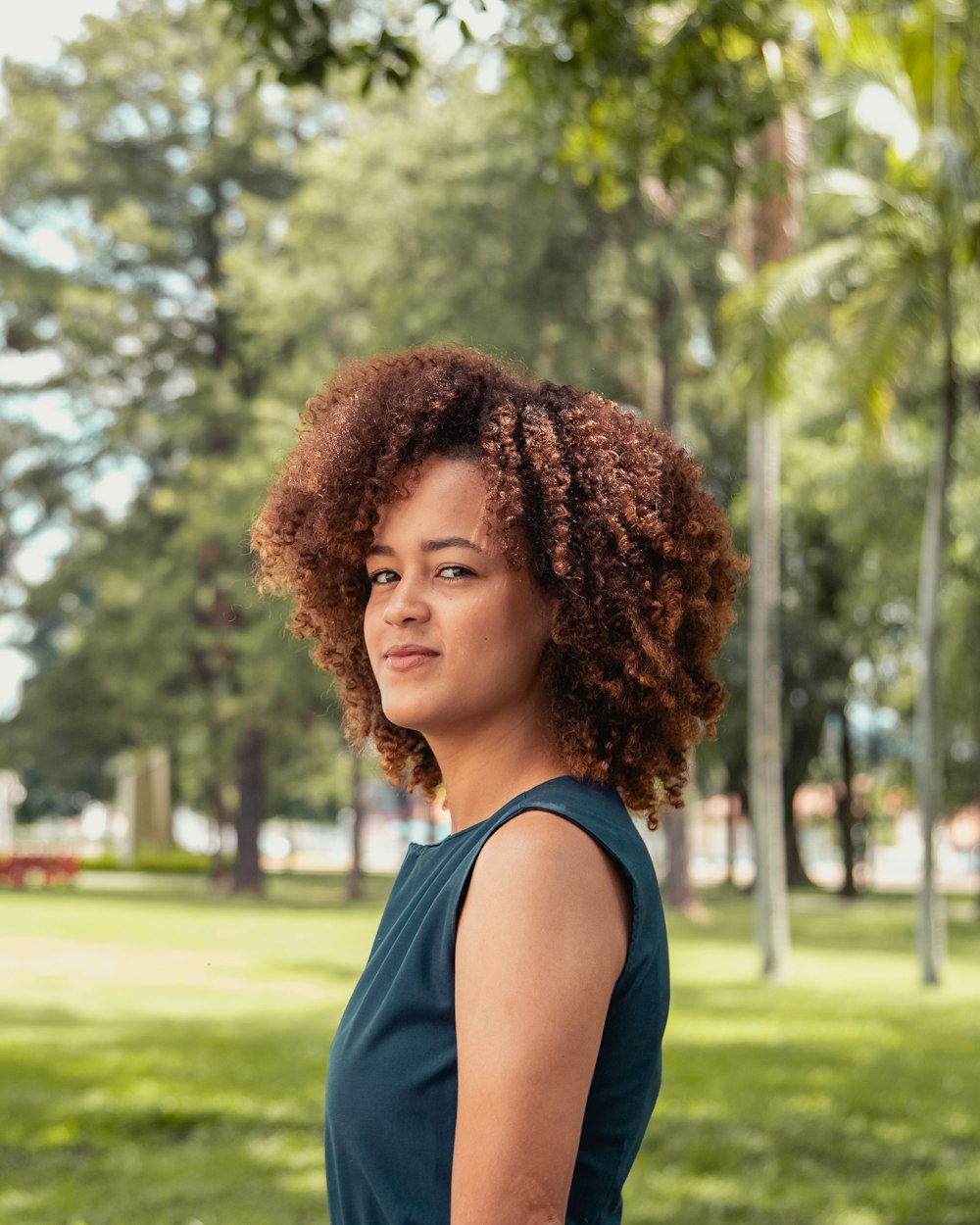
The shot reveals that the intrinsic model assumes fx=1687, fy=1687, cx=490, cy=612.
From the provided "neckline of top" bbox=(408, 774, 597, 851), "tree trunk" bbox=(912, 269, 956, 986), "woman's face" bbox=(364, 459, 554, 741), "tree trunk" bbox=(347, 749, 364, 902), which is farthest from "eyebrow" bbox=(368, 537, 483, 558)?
"tree trunk" bbox=(347, 749, 364, 902)

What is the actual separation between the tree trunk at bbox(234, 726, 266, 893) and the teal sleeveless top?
3613 centimetres

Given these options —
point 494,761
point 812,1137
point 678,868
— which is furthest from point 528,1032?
point 678,868

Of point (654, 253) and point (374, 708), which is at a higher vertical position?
point (654, 253)

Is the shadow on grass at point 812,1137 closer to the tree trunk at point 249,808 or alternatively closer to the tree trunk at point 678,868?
the tree trunk at point 678,868

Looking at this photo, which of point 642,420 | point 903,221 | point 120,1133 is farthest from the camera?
point 903,221

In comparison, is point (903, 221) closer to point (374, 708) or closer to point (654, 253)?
point (654, 253)

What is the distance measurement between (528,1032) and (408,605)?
0.59 meters

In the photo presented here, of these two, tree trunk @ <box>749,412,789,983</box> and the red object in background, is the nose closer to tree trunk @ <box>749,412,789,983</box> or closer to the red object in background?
tree trunk @ <box>749,412,789,983</box>

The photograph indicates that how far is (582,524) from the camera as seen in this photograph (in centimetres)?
199

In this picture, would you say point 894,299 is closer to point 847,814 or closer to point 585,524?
point 585,524

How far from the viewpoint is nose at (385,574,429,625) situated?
6.37 feet

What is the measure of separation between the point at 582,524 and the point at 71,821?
9093 cm

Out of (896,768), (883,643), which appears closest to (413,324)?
(883,643)

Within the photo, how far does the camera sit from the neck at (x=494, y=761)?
1936 mm
